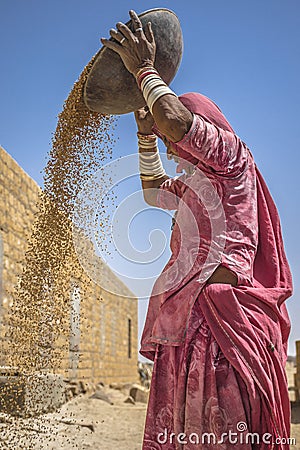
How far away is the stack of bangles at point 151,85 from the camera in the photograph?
1.81 meters

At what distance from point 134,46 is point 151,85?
179 mm

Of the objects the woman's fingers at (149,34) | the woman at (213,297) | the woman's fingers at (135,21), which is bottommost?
the woman at (213,297)

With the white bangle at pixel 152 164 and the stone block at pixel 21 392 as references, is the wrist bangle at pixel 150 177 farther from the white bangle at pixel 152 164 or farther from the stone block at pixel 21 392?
the stone block at pixel 21 392

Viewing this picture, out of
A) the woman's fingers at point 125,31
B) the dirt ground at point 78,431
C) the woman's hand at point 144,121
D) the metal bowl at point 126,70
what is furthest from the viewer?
the dirt ground at point 78,431

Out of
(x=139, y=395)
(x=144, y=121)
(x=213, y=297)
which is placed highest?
(x=144, y=121)

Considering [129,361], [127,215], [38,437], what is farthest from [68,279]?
[129,361]

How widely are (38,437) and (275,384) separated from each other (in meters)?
3.38

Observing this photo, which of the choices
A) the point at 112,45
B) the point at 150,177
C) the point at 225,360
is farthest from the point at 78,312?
the point at 225,360

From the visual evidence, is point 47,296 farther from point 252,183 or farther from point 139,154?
point 252,183

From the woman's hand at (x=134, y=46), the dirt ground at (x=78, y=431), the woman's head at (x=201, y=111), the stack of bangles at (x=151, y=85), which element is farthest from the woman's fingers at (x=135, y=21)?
the dirt ground at (x=78, y=431)

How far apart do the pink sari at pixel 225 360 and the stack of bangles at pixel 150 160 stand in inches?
17.4

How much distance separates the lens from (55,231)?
11.5 feet

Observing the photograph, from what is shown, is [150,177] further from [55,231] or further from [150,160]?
[55,231]

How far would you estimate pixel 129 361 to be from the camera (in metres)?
17.7
